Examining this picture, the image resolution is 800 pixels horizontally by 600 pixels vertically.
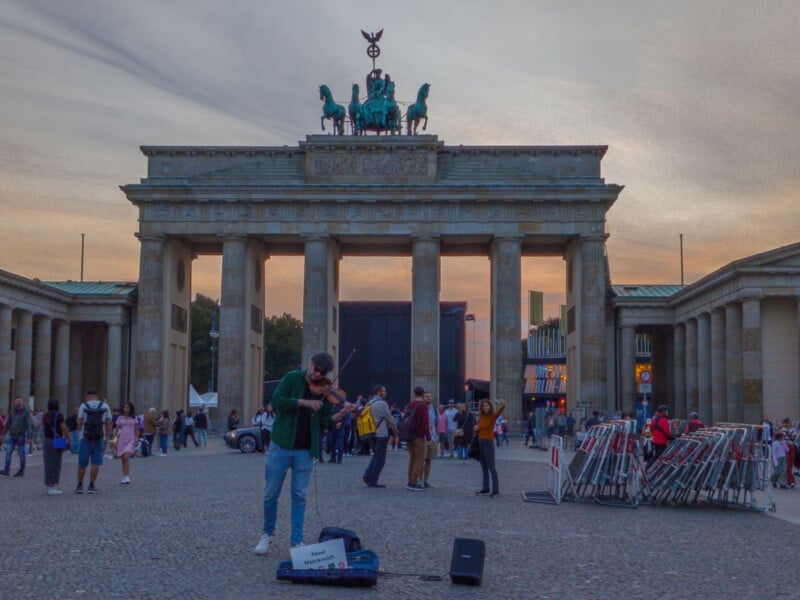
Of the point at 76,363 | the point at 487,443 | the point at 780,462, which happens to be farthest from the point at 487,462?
the point at 76,363

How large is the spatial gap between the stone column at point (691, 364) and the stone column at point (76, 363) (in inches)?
1453

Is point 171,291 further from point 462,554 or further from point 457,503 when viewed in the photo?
point 462,554

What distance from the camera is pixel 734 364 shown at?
5247 cm

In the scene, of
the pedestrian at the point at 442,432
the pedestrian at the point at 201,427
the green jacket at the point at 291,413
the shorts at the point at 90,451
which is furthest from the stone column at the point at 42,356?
the green jacket at the point at 291,413

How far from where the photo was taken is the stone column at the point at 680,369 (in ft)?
218

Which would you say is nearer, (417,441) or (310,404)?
(310,404)

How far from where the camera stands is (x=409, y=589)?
9984 millimetres

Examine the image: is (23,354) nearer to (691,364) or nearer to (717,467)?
(691,364)

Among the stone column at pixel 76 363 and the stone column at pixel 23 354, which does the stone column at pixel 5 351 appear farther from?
the stone column at pixel 76 363

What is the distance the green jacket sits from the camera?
11281mm

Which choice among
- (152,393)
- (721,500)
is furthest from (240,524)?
(152,393)

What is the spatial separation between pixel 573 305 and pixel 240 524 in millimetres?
55028

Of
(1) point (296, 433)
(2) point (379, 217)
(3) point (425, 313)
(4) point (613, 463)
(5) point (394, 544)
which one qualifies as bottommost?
(5) point (394, 544)

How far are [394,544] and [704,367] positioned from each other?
48894mm
